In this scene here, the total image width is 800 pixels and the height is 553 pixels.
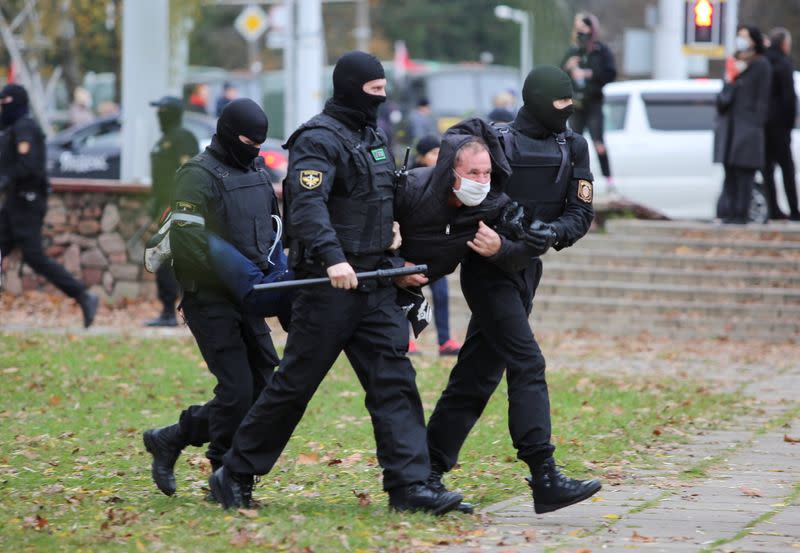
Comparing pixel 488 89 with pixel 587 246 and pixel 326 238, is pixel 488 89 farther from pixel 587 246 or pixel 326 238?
pixel 326 238

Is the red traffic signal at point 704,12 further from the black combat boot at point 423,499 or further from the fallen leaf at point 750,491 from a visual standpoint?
the black combat boot at point 423,499

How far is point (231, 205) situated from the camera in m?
6.46

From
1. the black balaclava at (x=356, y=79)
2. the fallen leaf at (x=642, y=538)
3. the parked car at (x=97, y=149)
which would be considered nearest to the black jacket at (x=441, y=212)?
the black balaclava at (x=356, y=79)

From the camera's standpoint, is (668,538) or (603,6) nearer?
(668,538)

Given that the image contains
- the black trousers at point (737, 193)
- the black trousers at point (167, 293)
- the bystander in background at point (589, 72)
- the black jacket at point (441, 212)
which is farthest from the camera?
the bystander in background at point (589, 72)

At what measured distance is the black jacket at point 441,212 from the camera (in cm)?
Result: 616

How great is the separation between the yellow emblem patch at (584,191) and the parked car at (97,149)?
13.5m

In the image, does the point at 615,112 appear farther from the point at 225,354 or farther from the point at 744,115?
the point at 225,354

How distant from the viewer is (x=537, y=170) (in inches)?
253

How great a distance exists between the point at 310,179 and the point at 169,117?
7593mm

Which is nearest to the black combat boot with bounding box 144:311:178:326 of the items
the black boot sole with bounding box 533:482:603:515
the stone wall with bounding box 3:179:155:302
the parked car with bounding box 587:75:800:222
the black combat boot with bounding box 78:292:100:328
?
the black combat boot with bounding box 78:292:100:328

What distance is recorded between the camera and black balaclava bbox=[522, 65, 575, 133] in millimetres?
6367

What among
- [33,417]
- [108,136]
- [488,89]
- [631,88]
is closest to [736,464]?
[33,417]

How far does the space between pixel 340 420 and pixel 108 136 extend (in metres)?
13.9
